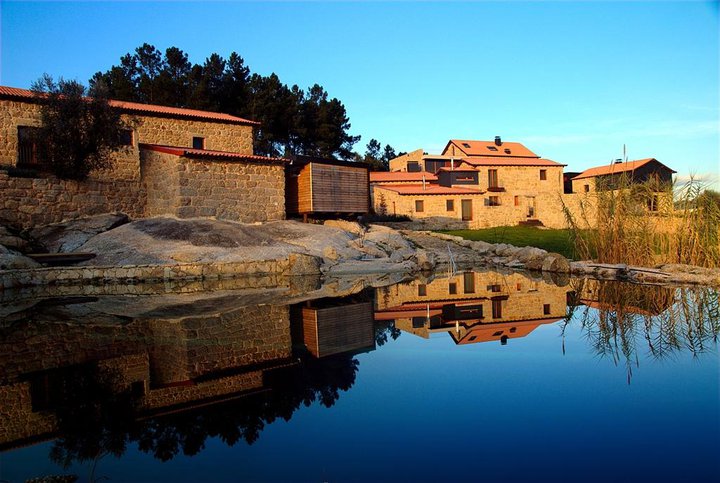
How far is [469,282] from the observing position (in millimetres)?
15562

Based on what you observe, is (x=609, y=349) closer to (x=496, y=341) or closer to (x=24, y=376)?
(x=496, y=341)

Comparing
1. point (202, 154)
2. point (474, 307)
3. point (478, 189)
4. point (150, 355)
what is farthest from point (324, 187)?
point (150, 355)

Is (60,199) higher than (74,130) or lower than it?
lower

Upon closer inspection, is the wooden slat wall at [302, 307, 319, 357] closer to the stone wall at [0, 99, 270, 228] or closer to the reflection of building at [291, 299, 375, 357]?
the reflection of building at [291, 299, 375, 357]

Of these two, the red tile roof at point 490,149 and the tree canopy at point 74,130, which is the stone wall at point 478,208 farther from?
the tree canopy at point 74,130

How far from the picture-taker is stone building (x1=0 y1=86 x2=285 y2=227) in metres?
21.4

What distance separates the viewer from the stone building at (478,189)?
37781 mm

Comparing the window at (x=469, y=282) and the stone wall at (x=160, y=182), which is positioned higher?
the stone wall at (x=160, y=182)

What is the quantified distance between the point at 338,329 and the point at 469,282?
26.0 ft

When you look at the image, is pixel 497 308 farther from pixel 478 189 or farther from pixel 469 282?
pixel 478 189

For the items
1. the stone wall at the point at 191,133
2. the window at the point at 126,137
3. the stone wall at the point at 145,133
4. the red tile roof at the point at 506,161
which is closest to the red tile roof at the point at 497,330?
the stone wall at the point at 145,133

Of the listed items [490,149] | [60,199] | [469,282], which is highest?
[490,149]

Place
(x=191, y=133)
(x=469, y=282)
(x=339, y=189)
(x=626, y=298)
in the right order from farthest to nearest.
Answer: (x=191, y=133), (x=339, y=189), (x=469, y=282), (x=626, y=298)

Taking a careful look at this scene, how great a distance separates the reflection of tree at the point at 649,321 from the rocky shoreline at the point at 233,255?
234 centimetres
